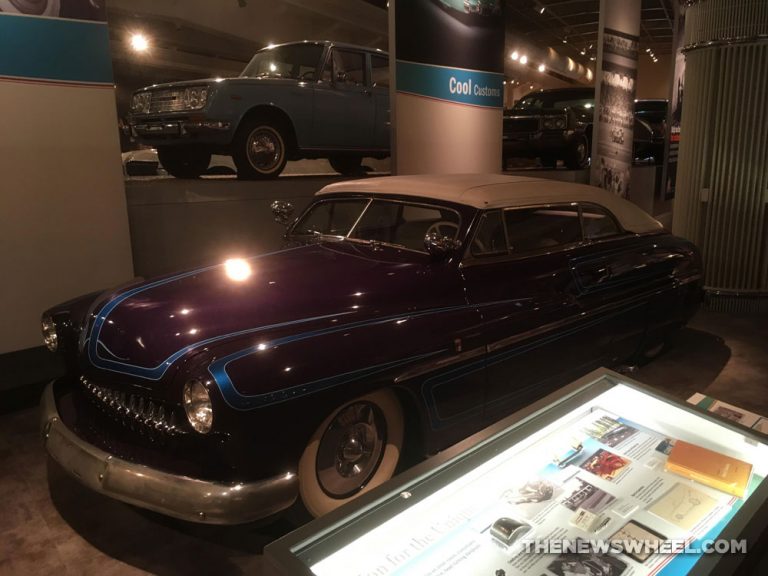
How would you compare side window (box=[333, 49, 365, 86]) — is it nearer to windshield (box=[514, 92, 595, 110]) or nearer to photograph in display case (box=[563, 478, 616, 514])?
windshield (box=[514, 92, 595, 110])

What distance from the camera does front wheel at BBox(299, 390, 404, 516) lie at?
7.60 feet

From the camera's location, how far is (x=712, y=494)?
1.50 m

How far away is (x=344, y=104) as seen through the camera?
639cm

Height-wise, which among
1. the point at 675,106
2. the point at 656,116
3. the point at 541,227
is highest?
the point at 656,116

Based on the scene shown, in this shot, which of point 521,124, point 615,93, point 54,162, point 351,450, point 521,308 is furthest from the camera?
point 521,124

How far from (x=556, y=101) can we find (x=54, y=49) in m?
8.43

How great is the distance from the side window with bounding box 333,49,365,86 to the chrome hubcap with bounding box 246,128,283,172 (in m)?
1.01

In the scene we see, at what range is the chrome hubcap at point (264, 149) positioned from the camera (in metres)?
5.66

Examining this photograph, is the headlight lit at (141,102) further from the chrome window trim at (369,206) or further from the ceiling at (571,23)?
the ceiling at (571,23)

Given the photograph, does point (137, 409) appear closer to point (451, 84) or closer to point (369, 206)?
point (369, 206)

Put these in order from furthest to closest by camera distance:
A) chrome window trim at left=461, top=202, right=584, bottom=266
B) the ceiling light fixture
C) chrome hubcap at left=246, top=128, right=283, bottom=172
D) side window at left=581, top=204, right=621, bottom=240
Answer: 1. the ceiling light fixture
2. chrome hubcap at left=246, top=128, right=283, bottom=172
3. side window at left=581, top=204, right=621, bottom=240
4. chrome window trim at left=461, top=202, right=584, bottom=266

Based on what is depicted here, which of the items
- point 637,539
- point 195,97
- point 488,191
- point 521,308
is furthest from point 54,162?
point 637,539

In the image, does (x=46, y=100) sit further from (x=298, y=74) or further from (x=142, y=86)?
(x=298, y=74)

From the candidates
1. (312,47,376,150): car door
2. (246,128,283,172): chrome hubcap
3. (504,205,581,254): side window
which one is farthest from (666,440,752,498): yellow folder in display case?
(312,47,376,150): car door
